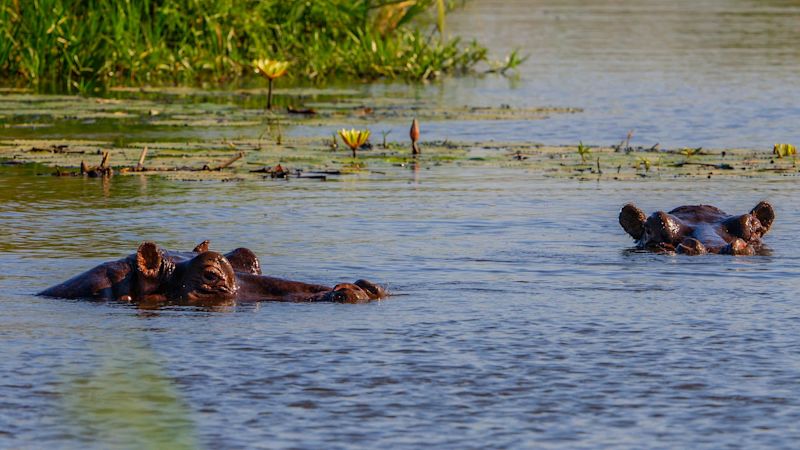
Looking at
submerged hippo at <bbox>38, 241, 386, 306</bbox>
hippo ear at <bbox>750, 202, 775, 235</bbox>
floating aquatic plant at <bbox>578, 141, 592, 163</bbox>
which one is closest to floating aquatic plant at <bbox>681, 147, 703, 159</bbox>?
floating aquatic plant at <bbox>578, 141, 592, 163</bbox>

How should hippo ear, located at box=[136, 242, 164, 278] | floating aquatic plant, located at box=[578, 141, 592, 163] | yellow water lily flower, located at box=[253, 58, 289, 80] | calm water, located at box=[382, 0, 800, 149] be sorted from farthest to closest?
yellow water lily flower, located at box=[253, 58, 289, 80] < calm water, located at box=[382, 0, 800, 149] < floating aquatic plant, located at box=[578, 141, 592, 163] < hippo ear, located at box=[136, 242, 164, 278]

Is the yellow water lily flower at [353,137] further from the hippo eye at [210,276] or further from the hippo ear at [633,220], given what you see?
the hippo eye at [210,276]

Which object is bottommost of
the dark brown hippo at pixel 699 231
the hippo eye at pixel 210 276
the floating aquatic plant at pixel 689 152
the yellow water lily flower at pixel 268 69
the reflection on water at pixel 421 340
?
the reflection on water at pixel 421 340

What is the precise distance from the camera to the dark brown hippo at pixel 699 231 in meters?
8.93

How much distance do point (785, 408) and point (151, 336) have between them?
8.69 feet

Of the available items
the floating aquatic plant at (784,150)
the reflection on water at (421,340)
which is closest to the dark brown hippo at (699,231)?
the reflection on water at (421,340)

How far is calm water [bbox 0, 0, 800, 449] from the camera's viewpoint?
5.35 metres

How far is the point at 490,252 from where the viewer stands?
29.8ft

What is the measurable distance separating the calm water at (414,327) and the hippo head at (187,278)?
0.16m

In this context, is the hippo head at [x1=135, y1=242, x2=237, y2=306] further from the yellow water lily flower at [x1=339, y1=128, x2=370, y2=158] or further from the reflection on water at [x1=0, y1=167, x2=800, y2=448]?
the yellow water lily flower at [x1=339, y1=128, x2=370, y2=158]

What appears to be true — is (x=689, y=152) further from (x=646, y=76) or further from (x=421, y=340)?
(x=646, y=76)

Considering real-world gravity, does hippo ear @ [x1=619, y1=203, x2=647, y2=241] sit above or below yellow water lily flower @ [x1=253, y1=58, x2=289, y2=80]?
below

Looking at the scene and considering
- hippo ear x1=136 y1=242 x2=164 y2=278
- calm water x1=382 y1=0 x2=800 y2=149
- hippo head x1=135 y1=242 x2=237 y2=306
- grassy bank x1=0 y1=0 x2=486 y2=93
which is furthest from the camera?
grassy bank x1=0 y1=0 x2=486 y2=93

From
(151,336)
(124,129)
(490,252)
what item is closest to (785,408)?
(151,336)
